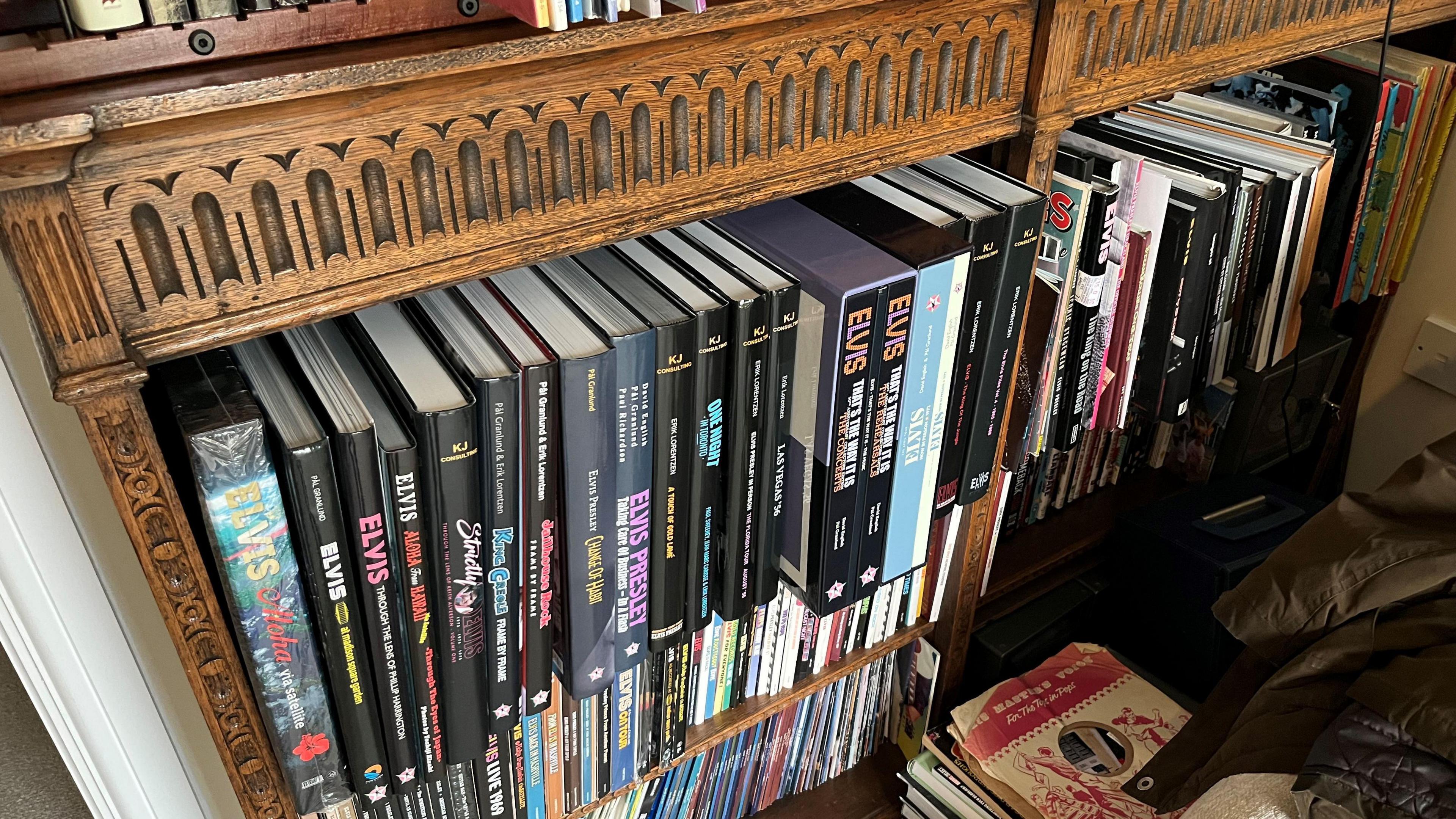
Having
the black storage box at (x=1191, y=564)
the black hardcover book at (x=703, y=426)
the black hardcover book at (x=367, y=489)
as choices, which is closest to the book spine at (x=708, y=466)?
the black hardcover book at (x=703, y=426)

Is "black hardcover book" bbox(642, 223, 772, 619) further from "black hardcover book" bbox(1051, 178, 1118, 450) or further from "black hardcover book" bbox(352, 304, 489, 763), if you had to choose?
"black hardcover book" bbox(1051, 178, 1118, 450)

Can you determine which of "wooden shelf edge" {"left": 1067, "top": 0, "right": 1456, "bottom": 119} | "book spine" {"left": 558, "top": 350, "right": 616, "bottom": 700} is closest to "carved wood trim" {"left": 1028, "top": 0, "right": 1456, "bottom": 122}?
"wooden shelf edge" {"left": 1067, "top": 0, "right": 1456, "bottom": 119}

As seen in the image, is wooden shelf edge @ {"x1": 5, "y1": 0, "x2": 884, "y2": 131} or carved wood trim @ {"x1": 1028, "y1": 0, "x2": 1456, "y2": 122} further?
carved wood trim @ {"x1": 1028, "y1": 0, "x2": 1456, "y2": 122}

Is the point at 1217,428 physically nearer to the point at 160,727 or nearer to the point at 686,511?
the point at 686,511

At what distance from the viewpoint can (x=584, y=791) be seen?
95cm

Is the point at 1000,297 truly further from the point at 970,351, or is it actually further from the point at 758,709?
the point at 758,709

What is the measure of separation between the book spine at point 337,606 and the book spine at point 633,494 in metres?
0.18

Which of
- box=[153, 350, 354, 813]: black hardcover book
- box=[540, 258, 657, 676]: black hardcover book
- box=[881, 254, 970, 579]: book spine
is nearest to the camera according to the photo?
box=[153, 350, 354, 813]: black hardcover book

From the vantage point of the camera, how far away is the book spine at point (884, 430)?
742 mm

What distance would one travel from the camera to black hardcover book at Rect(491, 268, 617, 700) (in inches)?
25.4

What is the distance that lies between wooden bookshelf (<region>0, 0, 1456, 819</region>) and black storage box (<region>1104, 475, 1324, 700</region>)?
2.33 feet

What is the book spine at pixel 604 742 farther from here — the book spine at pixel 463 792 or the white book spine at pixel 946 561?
the white book spine at pixel 946 561

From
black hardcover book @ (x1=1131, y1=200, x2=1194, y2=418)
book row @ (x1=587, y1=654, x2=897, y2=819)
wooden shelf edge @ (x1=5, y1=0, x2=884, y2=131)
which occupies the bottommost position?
book row @ (x1=587, y1=654, x2=897, y2=819)

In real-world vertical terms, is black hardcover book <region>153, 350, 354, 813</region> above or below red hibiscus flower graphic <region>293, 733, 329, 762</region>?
above
